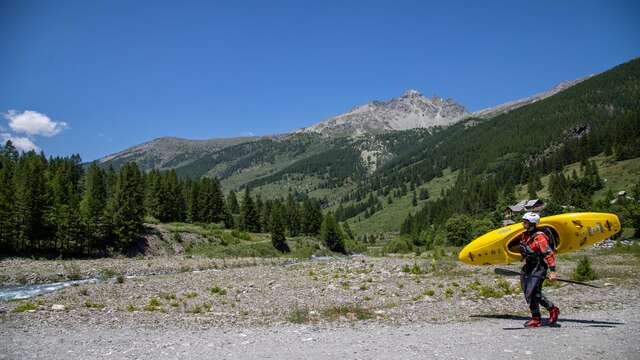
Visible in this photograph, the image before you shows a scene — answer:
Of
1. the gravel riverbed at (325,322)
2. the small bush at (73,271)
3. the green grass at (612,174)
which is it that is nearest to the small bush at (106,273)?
the small bush at (73,271)

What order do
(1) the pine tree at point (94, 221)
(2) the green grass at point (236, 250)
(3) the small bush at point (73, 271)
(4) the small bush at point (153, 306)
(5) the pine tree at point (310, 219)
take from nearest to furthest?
1. (4) the small bush at point (153, 306)
2. (3) the small bush at point (73, 271)
3. (1) the pine tree at point (94, 221)
4. (2) the green grass at point (236, 250)
5. (5) the pine tree at point (310, 219)

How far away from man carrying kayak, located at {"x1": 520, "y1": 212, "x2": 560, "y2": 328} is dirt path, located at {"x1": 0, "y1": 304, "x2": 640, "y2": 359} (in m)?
0.65

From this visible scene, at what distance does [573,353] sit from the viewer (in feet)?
30.6

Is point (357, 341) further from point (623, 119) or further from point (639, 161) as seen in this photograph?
point (623, 119)

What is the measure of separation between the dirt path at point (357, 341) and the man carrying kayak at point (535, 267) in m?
0.65

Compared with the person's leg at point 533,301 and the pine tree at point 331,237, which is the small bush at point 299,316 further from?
the pine tree at point 331,237

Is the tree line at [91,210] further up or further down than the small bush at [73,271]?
further up

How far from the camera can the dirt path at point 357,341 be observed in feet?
32.6

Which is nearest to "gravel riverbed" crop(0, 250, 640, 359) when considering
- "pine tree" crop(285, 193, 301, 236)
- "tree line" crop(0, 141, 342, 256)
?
"tree line" crop(0, 141, 342, 256)

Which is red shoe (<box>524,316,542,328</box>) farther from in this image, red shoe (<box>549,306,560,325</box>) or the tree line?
the tree line

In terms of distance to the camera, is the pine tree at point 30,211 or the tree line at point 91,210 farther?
the tree line at point 91,210

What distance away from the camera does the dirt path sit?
392 inches

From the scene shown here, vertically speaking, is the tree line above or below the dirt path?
above

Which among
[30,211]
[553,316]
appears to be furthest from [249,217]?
[553,316]
